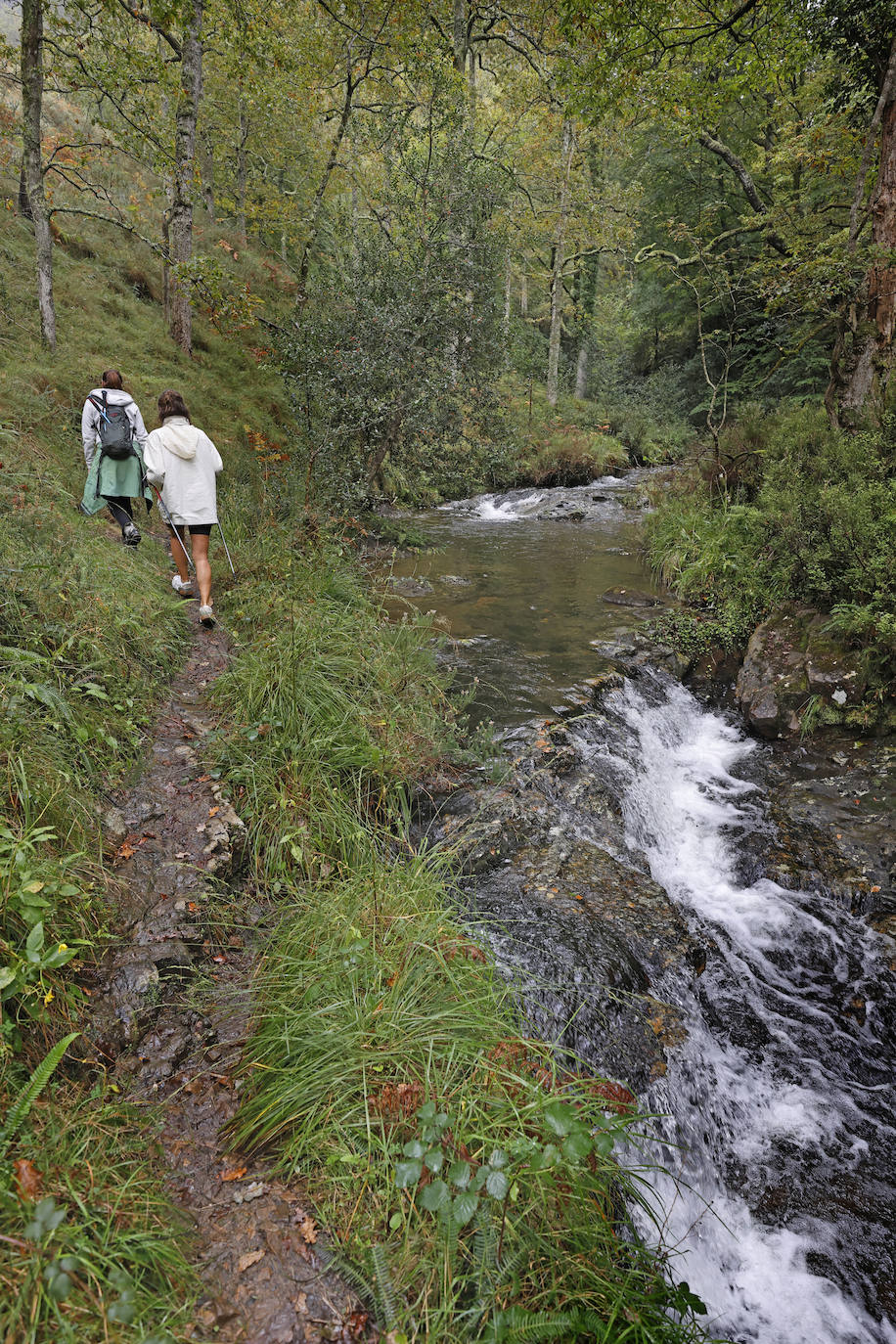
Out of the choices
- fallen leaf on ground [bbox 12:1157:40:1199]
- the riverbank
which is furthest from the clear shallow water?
fallen leaf on ground [bbox 12:1157:40:1199]

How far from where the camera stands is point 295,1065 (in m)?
2.44

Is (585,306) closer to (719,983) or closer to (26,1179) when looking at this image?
(719,983)

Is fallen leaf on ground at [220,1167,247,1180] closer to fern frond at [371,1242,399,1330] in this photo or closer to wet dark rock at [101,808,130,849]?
fern frond at [371,1242,399,1330]

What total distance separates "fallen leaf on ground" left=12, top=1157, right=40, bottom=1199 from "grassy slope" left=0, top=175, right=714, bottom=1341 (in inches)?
0.5

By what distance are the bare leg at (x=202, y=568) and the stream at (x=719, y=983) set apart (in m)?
2.79

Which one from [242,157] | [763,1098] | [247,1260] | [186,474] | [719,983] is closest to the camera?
[247,1260]

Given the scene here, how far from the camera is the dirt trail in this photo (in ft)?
6.18

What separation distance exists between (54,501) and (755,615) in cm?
777

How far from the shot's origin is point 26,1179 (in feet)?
5.49

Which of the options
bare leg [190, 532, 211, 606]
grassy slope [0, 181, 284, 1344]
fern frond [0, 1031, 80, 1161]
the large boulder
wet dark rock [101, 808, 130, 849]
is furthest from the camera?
the large boulder

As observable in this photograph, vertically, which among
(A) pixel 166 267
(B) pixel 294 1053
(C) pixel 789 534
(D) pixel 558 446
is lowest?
(B) pixel 294 1053

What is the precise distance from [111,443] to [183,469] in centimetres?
89

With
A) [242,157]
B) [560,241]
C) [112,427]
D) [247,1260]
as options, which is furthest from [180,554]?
[560,241]

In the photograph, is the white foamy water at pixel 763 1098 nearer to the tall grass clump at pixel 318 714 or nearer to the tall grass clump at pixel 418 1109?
the tall grass clump at pixel 418 1109
